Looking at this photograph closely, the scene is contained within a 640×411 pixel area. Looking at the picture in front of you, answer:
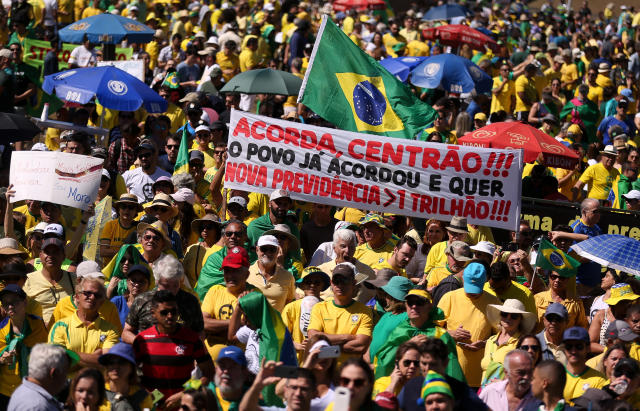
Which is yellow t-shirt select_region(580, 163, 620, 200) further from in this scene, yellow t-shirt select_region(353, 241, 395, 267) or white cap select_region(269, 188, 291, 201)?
white cap select_region(269, 188, 291, 201)

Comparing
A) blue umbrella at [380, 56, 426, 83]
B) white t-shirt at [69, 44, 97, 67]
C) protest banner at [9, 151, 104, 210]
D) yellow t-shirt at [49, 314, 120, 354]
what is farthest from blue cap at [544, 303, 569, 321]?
white t-shirt at [69, 44, 97, 67]

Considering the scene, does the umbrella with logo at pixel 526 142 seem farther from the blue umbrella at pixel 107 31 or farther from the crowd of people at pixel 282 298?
the blue umbrella at pixel 107 31

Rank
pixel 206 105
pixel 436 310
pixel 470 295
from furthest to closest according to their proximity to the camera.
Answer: pixel 206 105 < pixel 470 295 < pixel 436 310

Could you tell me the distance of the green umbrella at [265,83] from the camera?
17062 mm

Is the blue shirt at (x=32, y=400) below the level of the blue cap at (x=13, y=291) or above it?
below

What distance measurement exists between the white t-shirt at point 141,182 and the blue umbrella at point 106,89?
2204mm

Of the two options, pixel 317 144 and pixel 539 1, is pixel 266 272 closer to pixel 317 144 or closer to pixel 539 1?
pixel 317 144

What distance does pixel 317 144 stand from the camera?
1155cm

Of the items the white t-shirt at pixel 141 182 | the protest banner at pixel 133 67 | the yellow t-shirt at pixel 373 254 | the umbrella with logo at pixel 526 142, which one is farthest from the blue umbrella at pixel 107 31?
the yellow t-shirt at pixel 373 254

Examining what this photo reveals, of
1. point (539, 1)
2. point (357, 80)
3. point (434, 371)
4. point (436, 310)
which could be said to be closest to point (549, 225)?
point (357, 80)

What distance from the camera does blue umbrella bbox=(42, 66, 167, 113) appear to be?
604 inches

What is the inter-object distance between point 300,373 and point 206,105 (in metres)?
10.9

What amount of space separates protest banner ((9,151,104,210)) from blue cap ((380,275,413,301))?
10.9 ft

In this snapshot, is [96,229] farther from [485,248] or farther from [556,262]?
[556,262]
